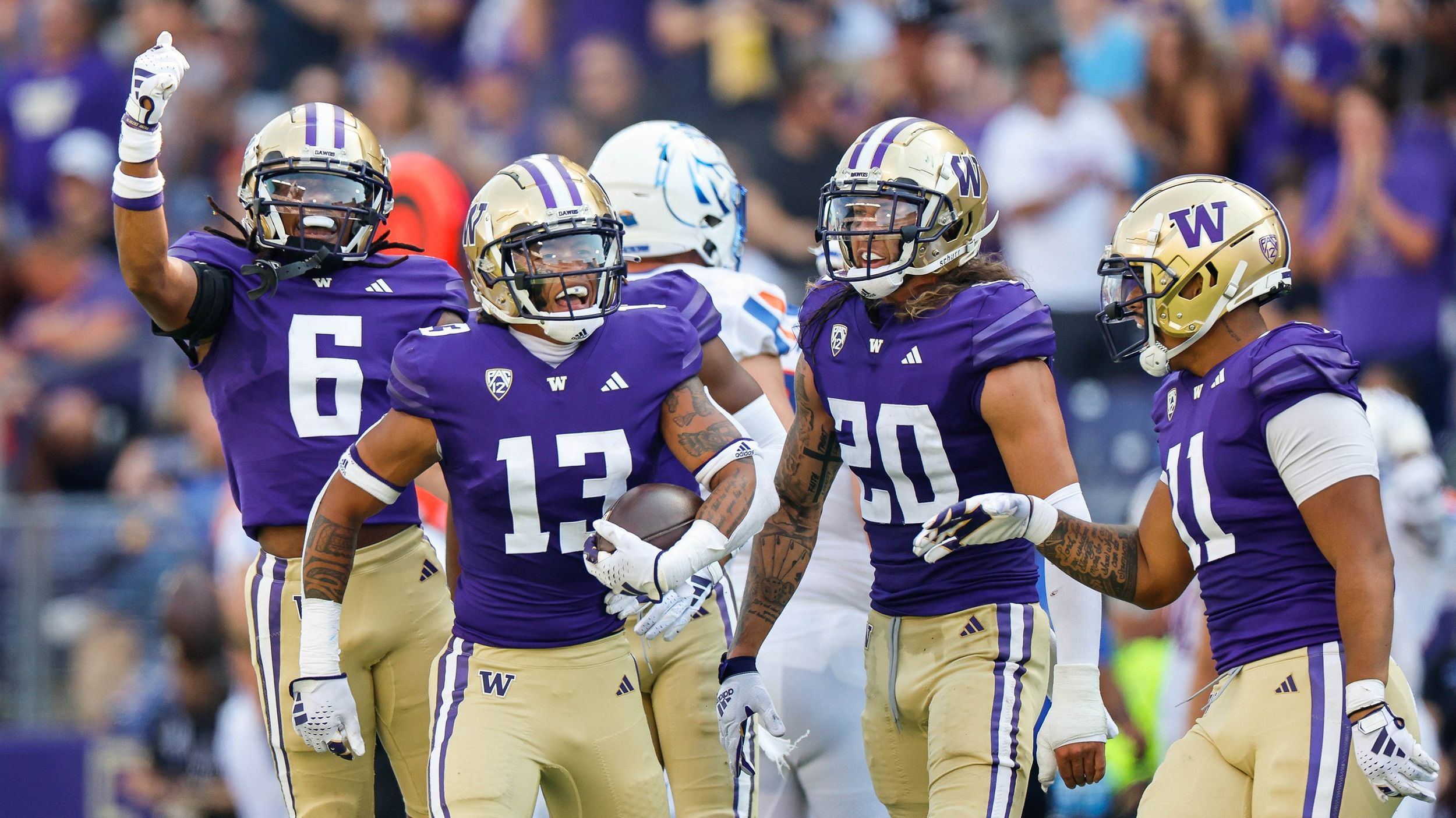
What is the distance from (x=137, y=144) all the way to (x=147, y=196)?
137 millimetres

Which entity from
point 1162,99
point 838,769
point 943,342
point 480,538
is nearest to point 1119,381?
point 1162,99

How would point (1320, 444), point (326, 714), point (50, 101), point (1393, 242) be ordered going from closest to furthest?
1. point (1320, 444)
2. point (326, 714)
3. point (1393, 242)
4. point (50, 101)

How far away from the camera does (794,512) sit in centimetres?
493

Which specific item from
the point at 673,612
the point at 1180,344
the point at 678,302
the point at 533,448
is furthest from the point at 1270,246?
the point at 533,448

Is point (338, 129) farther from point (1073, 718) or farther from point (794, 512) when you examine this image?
point (1073, 718)

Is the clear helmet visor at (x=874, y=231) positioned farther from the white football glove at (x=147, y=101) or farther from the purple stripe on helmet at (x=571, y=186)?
the white football glove at (x=147, y=101)

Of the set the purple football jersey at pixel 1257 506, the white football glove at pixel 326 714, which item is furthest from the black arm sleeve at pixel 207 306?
the purple football jersey at pixel 1257 506

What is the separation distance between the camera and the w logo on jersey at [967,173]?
4668 mm

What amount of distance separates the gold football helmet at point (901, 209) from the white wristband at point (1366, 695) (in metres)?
1.47

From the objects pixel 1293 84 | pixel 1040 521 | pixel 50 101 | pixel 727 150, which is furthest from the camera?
pixel 50 101

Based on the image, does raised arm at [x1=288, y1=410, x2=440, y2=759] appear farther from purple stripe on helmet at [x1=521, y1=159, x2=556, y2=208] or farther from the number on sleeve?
purple stripe on helmet at [x1=521, y1=159, x2=556, y2=208]

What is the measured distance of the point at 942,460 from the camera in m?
4.49

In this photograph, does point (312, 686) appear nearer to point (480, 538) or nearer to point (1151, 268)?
point (480, 538)

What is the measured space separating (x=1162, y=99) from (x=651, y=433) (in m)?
5.79
